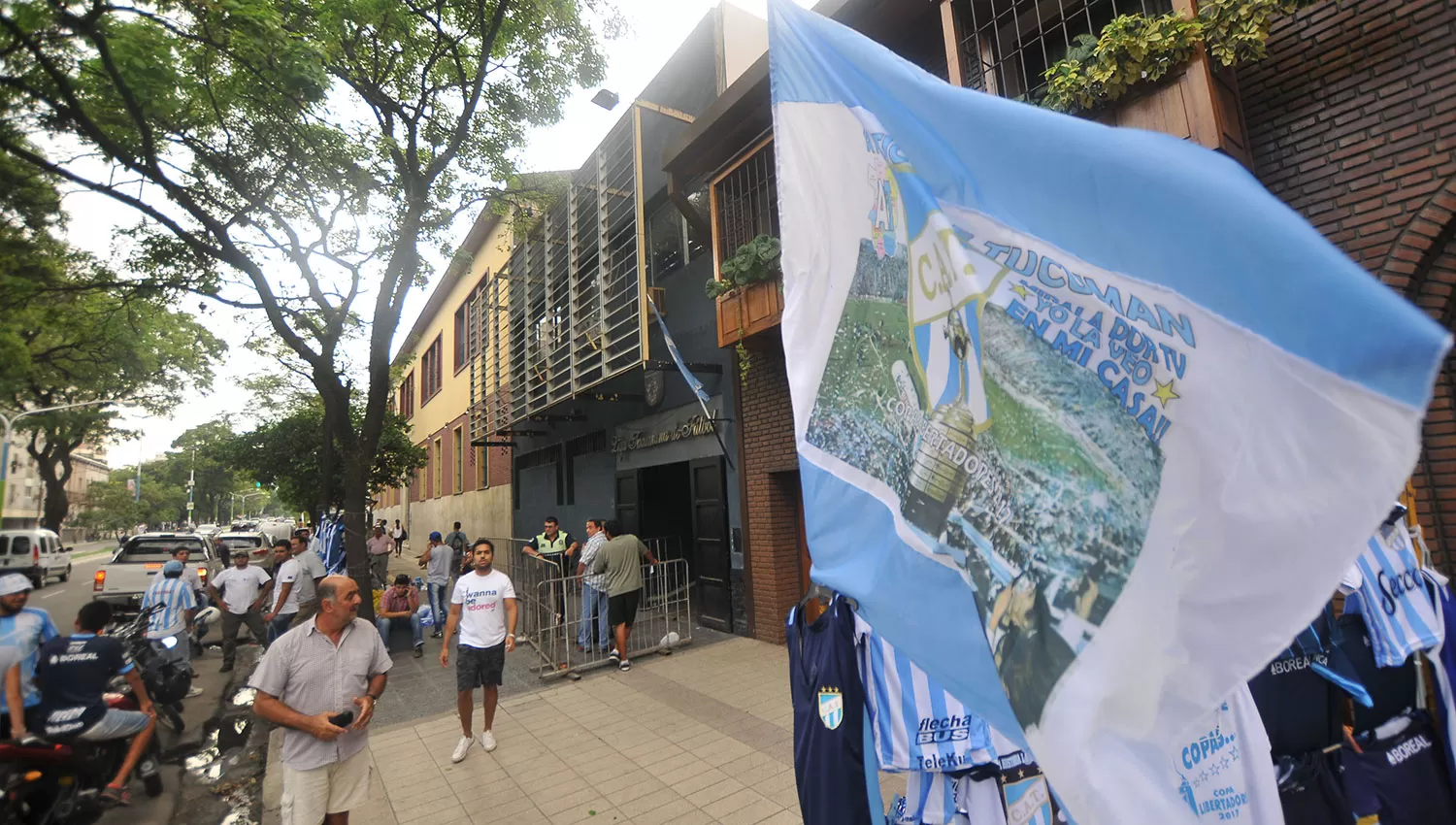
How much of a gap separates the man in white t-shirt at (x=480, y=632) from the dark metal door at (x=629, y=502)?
5914mm

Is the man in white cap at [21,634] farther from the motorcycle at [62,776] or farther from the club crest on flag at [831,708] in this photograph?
the club crest on flag at [831,708]

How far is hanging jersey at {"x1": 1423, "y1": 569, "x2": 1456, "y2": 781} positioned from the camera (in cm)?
259

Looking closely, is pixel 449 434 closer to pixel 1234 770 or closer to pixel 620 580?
pixel 620 580

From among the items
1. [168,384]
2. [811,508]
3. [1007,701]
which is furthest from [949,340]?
[168,384]

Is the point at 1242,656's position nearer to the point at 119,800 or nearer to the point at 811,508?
the point at 811,508

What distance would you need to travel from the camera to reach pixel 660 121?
12430 mm

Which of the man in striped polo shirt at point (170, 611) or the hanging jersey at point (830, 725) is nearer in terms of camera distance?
the hanging jersey at point (830, 725)

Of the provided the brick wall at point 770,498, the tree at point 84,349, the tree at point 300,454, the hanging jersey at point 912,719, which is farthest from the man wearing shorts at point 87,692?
the tree at point 300,454

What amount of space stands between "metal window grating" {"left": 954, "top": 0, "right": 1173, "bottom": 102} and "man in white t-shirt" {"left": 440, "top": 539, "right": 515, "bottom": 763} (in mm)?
6521

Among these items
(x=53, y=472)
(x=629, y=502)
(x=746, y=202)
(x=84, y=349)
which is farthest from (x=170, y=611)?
(x=53, y=472)

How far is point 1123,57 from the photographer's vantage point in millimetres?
4871

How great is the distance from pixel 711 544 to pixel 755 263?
177 inches

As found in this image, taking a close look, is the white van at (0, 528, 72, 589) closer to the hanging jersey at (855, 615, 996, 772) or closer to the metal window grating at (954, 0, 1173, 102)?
the hanging jersey at (855, 615, 996, 772)

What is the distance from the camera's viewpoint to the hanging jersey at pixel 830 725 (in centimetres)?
224
